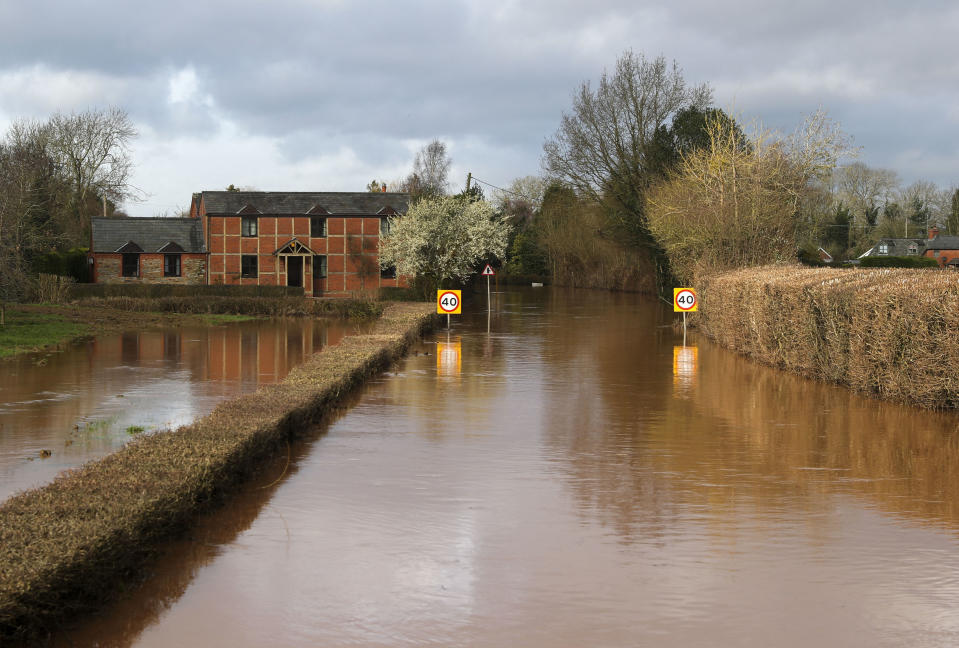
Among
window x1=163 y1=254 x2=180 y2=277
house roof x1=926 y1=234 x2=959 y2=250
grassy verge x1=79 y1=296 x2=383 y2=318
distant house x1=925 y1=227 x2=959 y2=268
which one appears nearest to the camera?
grassy verge x1=79 y1=296 x2=383 y2=318

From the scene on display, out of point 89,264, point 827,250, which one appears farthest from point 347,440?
point 827,250

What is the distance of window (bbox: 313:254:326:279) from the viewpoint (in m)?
54.6

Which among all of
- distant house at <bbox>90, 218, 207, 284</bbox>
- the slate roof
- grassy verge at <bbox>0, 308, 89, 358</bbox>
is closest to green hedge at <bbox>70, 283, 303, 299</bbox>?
distant house at <bbox>90, 218, 207, 284</bbox>

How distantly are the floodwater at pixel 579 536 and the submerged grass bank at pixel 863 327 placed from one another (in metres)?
0.58

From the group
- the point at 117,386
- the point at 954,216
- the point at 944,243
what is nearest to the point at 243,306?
the point at 117,386

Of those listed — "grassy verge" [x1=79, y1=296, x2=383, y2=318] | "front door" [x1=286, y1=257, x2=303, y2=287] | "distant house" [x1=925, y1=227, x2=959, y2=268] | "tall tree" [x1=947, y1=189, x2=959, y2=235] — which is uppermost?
"tall tree" [x1=947, y1=189, x2=959, y2=235]

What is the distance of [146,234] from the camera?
54375 mm

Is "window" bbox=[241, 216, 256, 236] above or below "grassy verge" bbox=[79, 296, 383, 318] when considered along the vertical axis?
above

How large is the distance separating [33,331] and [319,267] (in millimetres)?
29016

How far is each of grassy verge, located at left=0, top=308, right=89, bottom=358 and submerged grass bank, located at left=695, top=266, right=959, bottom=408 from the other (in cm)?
1653

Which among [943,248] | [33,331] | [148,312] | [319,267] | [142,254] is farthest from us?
[943,248]

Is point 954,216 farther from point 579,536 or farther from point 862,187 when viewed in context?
point 579,536

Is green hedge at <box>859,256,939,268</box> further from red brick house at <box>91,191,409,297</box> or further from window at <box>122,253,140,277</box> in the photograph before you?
window at <box>122,253,140,277</box>

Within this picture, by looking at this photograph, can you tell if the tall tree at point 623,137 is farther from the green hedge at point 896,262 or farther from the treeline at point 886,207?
the treeline at point 886,207
